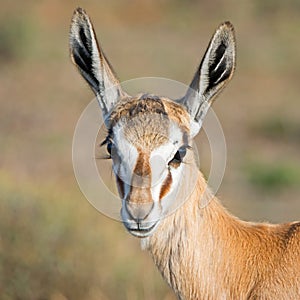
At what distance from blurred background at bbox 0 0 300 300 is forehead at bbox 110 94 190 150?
374 cm

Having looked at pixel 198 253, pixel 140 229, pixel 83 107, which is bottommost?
pixel 83 107

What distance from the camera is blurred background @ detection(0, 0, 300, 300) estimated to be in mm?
10148

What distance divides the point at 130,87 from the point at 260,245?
42.2ft

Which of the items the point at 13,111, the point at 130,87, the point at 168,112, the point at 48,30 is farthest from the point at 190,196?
the point at 48,30

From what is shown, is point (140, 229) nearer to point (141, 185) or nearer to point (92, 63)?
point (141, 185)

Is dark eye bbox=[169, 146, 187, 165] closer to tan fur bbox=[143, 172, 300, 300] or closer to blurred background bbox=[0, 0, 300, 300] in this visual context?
tan fur bbox=[143, 172, 300, 300]

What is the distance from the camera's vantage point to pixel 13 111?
2014cm

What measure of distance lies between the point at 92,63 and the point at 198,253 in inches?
51.4

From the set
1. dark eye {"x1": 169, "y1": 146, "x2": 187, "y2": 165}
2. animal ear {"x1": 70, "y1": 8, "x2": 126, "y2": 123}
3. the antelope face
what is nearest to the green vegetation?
animal ear {"x1": 70, "y1": 8, "x2": 126, "y2": 123}

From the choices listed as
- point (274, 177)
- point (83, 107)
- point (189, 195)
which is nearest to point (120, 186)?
point (189, 195)

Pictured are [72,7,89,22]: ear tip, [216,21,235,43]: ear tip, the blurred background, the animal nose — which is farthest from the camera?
the blurred background

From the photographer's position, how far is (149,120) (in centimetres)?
596

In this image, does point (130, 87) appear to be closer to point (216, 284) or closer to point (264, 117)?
point (264, 117)

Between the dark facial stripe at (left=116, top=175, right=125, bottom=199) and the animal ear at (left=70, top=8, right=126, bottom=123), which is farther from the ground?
the animal ear at (left=70, top=8, right=126, bottom=123)
